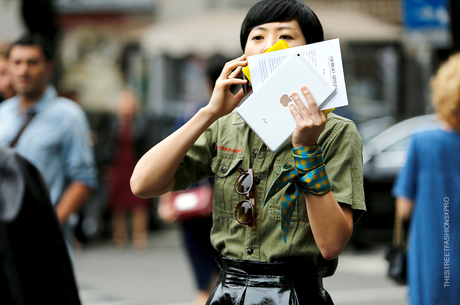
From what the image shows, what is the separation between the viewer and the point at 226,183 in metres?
2.31

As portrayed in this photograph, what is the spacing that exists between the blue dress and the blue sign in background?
403cm

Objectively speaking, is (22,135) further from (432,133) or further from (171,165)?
(432,133)

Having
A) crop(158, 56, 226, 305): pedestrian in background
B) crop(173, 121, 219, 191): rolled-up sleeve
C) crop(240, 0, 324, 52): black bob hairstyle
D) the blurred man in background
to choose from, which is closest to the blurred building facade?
the blurred man in background

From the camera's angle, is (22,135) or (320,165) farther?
(22,135)

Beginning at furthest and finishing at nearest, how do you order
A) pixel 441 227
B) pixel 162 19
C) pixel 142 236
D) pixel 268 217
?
pixel 162 19 < pixel 142 236 < pixel 441 227 < pixel 268 217

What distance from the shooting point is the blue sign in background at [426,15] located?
7.50 m

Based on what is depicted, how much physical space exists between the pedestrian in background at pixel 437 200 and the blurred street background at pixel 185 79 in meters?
2.72

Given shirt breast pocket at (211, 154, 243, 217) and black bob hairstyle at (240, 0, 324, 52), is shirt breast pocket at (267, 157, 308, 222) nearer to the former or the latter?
shirt breast pocket at (211, 154, 243, 217)

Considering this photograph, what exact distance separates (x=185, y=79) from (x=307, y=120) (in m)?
14.7

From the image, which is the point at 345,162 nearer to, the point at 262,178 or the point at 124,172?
the point at 262,178

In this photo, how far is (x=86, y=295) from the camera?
271 inches

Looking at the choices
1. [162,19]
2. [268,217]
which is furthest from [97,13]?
[268,217]

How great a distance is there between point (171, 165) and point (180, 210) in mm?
2350

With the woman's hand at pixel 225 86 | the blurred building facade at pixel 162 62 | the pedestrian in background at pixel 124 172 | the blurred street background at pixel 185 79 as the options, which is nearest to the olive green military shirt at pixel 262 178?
the woman's hand at pixel 225 86
